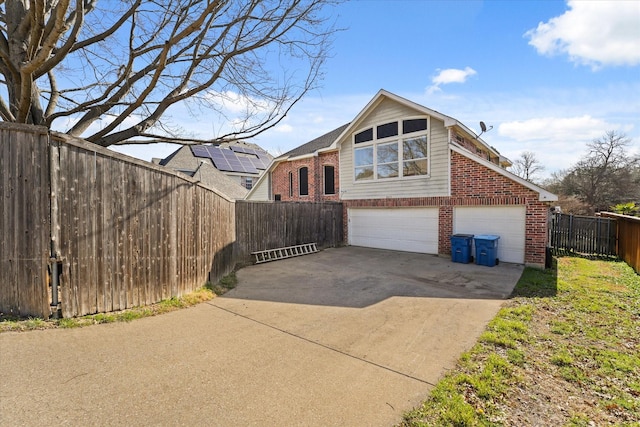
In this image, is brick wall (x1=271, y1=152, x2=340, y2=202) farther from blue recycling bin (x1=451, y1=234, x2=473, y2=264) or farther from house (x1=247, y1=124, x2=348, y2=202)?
blue recycling bin (x1=451, y1=234, x2=473, y2=264)

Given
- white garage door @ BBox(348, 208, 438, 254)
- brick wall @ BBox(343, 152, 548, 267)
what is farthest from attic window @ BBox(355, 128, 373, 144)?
white garage door @ BBox(348, 208, 438, 254)

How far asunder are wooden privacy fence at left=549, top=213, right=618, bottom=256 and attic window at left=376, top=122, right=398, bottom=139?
23.8ft

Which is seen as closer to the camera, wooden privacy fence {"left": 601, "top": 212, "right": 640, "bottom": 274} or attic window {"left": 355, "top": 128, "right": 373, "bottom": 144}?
wooden privacy fence {"left": 601, "top": 212, "right": 640, "bottom": 274}

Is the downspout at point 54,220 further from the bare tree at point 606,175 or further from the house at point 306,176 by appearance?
the bare tree at point 606,175

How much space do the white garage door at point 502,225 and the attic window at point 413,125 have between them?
11.3ft

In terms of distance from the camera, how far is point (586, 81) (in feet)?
30.1

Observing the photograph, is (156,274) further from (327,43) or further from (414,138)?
(414,138)

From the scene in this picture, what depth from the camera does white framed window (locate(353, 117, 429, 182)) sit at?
11477 millimetres

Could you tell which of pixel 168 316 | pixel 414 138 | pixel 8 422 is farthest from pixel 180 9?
pixel 414 138

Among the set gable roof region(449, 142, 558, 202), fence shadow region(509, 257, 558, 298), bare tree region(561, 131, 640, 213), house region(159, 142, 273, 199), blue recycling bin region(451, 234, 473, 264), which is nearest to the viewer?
fence shadow region(509, 257, 558, 298)

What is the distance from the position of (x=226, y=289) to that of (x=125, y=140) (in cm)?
377

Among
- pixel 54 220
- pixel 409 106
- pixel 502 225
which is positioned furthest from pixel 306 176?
pixel 54 220

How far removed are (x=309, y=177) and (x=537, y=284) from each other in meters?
10.9

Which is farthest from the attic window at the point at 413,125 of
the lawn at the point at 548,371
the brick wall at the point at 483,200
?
the lawn at the point at 548,371
